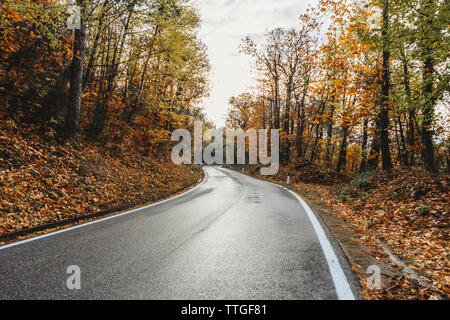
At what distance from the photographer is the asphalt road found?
2.67 metres

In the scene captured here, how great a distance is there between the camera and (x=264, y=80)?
83.2ft

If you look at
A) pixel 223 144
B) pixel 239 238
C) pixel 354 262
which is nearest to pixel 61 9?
pixel 239 238

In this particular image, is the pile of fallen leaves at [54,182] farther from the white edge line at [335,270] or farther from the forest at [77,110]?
the white edge line at [335,270]

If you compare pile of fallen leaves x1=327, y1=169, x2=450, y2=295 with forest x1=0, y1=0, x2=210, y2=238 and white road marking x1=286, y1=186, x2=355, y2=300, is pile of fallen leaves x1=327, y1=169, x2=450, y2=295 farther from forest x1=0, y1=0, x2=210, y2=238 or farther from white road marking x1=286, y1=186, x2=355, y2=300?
forest x1=0, y1=0, x2=210, y2=238

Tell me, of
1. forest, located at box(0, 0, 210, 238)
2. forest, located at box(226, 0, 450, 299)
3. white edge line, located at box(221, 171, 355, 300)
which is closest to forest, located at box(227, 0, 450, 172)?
forest, located at box(226, 0, 450, 299)

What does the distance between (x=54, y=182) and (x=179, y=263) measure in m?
5.90

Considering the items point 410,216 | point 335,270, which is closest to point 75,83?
point 335,270

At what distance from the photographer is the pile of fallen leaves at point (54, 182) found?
5578mm

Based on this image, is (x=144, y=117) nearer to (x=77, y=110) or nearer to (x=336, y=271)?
(x=77, y=110)

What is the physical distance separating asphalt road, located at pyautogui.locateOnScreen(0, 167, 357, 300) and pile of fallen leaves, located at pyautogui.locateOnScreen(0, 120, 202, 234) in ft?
4.59

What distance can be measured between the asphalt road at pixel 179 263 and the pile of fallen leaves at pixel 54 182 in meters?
1.40

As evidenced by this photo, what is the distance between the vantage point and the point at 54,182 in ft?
23.1

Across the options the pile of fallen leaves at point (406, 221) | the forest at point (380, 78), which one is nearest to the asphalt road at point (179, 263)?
the pile of fallen leaves at point (406, 221)
